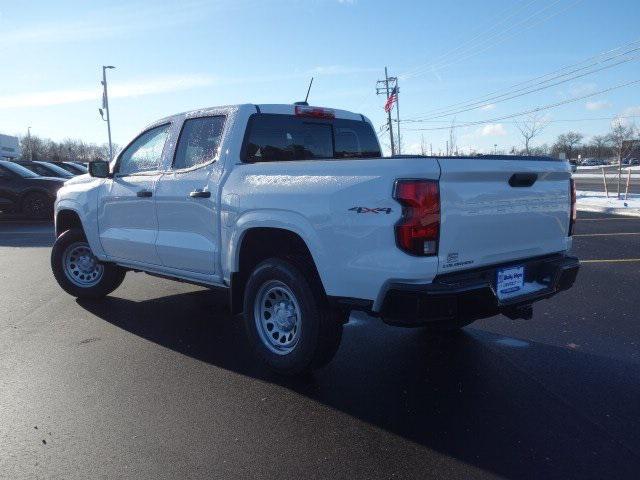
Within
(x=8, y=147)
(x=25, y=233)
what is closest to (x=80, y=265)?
(x=25, y=233)

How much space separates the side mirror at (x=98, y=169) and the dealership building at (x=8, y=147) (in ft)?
182

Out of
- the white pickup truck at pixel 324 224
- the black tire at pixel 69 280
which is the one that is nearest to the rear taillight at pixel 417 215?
the white pickup truck at pixel 324 224

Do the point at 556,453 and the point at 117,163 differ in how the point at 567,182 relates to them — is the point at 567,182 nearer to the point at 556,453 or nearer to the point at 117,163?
the point at 556,453

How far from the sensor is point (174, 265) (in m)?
4.91

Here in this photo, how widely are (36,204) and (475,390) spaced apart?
15.2 m

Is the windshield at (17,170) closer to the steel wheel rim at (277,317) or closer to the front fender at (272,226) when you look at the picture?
the front fender at (272,226)

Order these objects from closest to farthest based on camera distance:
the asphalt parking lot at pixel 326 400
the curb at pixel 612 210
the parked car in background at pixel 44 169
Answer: the asphalt parking lot at pixel 326 400 → the curb at pixel 612 210 → the parked car in background at pixel 44 169

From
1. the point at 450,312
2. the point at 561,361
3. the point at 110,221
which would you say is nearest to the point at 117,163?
the point at 110,221

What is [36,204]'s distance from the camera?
51.6 ft

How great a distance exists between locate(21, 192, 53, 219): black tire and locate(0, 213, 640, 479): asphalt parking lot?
1102cm

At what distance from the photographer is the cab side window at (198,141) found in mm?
4633

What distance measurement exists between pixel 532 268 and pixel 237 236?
2.13 meters

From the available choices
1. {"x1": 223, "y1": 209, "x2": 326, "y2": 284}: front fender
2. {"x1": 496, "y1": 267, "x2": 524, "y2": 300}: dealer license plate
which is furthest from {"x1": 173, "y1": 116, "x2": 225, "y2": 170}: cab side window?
{"x1": 496, "y1": 267, "x2": 524, "y2": 300}: dealer license plate

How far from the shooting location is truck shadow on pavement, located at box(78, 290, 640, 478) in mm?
2955
